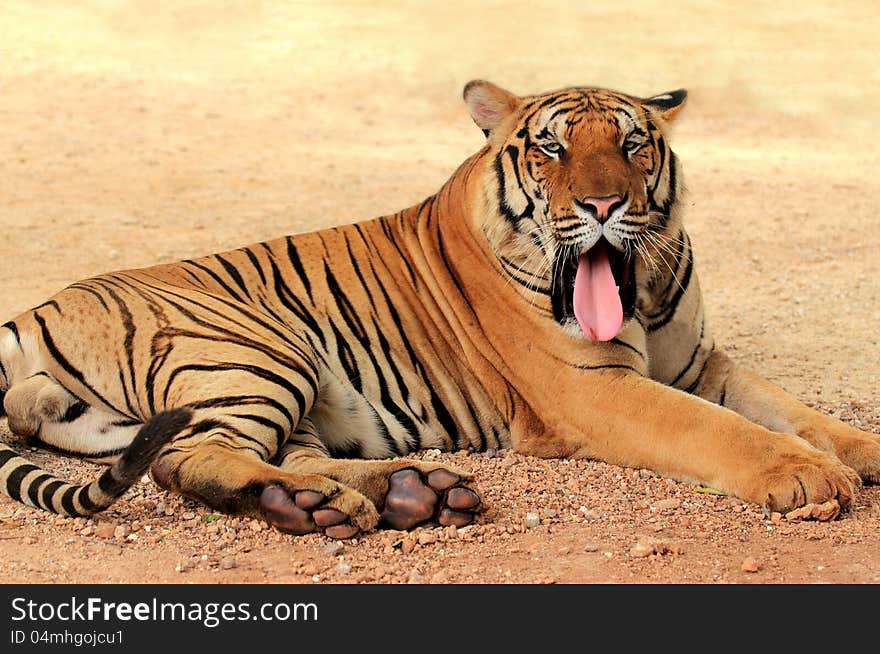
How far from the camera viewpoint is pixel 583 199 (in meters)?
3.99

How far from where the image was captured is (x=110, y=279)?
4.34 metres

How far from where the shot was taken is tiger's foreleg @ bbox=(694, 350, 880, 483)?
4078mm

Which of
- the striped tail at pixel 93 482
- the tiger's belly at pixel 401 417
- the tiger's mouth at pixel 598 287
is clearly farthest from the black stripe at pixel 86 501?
the tiger's mouth at pixel 598 287

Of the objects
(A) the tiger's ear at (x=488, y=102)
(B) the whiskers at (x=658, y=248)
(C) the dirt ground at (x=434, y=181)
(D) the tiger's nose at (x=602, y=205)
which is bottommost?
(C) the dirt ground at (x=434, y=181)

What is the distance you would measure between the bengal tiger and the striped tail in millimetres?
12

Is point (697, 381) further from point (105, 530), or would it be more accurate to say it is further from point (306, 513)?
point (105, 530)

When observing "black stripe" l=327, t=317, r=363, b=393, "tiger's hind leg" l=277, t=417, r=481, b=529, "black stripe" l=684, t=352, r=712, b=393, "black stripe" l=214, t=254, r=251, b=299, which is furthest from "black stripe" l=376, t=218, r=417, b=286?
"tiger's hind leg" l=277, t=417, r=481, b=529

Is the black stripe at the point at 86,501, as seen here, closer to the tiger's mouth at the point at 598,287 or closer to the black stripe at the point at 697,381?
the tiger's mouth at the point at 598,287

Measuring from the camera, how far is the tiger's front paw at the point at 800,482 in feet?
11.8

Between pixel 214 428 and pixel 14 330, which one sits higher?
pixel 14 330

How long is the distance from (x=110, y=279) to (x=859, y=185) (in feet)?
26.3

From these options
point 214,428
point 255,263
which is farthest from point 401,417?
point 214,428

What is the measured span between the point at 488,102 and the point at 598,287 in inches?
33.4

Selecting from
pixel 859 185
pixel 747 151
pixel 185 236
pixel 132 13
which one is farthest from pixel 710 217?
pixel 132 13
